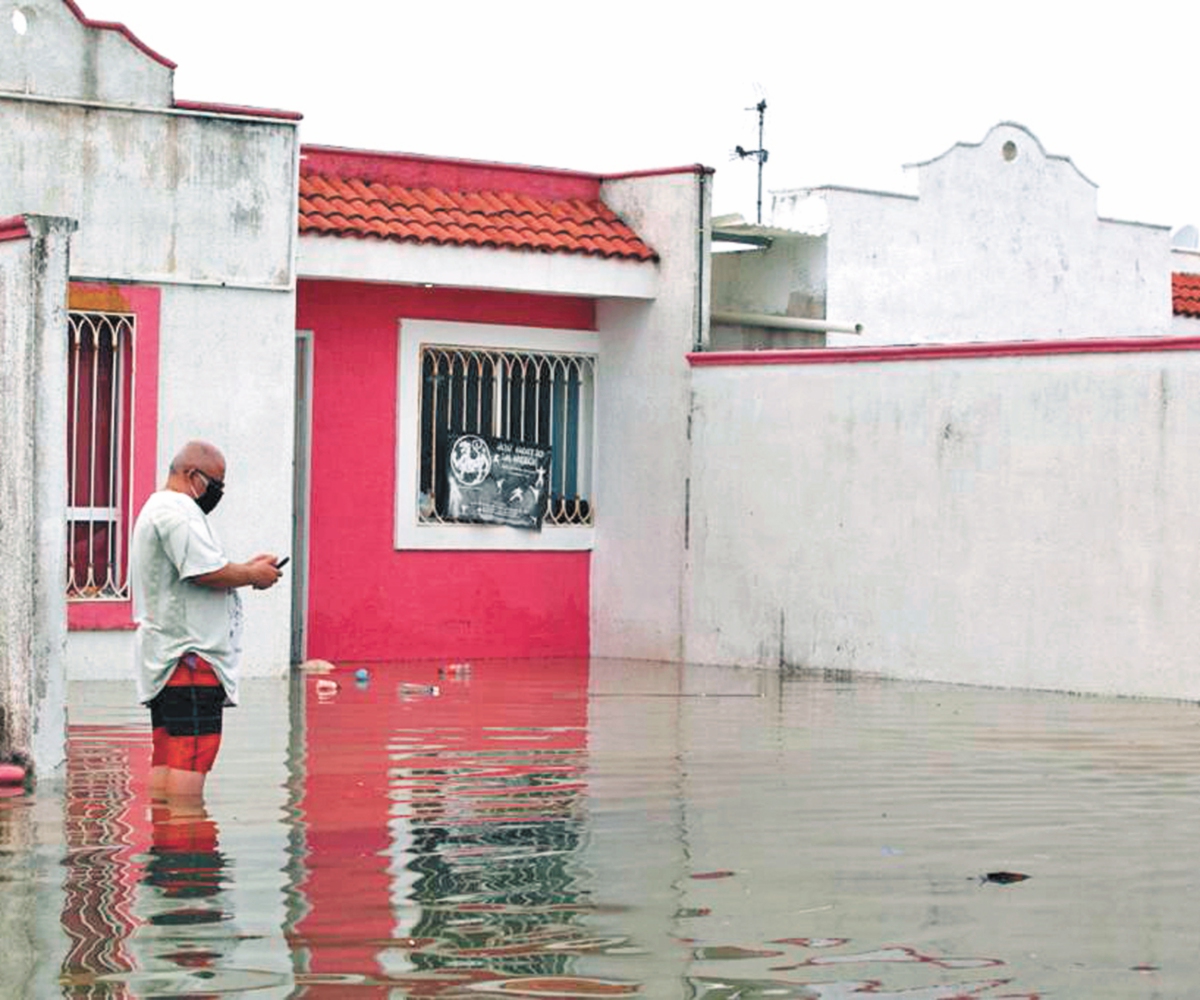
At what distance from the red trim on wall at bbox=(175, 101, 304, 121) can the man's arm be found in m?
8.86

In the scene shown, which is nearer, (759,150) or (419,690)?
(419,690)

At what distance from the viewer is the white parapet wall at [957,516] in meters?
18.0

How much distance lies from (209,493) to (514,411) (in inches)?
448

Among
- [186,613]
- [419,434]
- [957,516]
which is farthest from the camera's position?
[419,434]

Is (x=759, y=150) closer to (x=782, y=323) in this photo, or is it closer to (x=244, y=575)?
(x=782, y=323)

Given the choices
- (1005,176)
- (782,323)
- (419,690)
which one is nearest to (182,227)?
(419,690)

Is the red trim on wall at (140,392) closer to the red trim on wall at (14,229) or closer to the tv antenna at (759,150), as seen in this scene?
the red trim on wall at (14,229)

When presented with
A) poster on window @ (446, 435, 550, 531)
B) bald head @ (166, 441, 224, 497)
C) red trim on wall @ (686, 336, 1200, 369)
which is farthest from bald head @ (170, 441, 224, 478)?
poster on window @ (446, 435, 550, 531)

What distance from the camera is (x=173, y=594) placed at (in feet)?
34.7

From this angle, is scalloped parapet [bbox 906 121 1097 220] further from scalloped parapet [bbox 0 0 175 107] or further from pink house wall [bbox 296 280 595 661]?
scalloped parapet [bbox 0 0 175 107]

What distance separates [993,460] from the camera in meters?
19.2

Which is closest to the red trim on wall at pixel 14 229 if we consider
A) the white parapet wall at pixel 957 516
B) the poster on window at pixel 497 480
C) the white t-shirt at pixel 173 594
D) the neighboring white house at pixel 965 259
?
the white t-shirt at pixel 173 594

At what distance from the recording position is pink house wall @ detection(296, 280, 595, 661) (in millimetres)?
20891

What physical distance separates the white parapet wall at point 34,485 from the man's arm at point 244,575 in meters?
1.92
